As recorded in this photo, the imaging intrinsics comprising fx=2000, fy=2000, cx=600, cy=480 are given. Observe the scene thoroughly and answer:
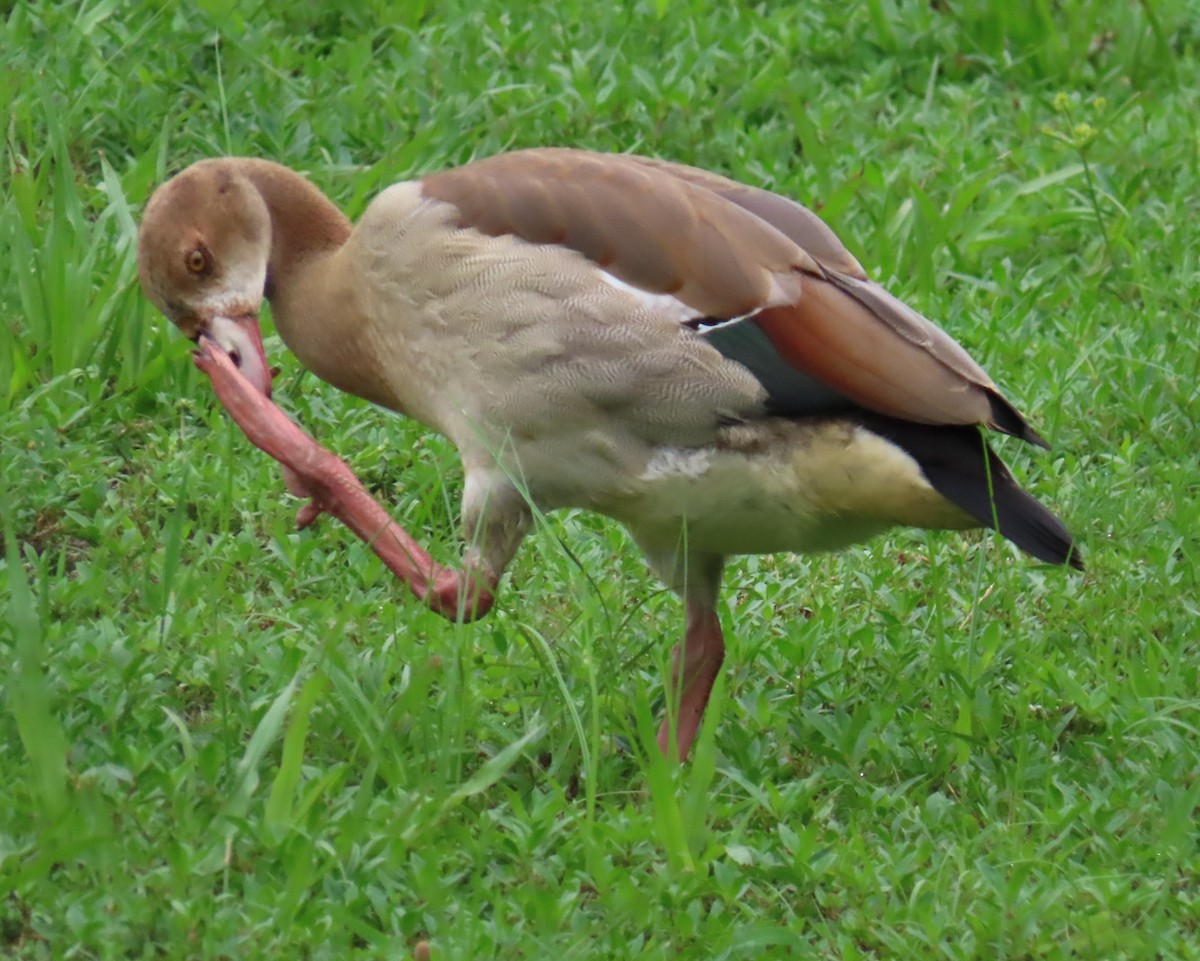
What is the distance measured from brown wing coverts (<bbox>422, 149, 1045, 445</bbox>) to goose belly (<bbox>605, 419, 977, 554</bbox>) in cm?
12

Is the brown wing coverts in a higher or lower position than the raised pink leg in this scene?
higher

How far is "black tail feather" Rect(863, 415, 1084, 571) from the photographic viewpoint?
166 inches

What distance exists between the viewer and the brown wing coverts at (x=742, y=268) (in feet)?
14.0

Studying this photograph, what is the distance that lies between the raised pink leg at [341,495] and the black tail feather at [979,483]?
1.00 m

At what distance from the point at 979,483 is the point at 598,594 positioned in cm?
85

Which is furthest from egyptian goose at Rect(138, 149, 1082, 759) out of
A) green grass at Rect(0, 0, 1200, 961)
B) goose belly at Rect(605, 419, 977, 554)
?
→ green grass at Rect(0, 0, 1200, 961)

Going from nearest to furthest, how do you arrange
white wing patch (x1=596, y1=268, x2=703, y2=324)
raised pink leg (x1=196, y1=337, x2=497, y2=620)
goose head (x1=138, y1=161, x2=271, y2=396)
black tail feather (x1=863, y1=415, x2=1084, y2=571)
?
black tail feather (x1=863, y1=415, x2=1084, y2=571), white wing patch (x1=596, y1=268, x2=703, y2=324), raised pink leg (x1=196, y1=337, x2=497, y2=620), goose head (x1=138, y1=161, x2=271, y2=396)

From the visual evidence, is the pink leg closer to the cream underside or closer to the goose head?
the cream underside

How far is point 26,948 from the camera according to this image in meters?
3.47

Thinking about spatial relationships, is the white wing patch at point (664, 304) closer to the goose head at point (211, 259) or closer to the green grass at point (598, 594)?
the green grass at point (598, 594)

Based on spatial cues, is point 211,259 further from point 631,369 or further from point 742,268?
point 742,268

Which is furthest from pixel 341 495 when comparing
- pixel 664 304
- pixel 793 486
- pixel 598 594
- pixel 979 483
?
pixel 979 483

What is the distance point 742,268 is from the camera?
4.37 metres

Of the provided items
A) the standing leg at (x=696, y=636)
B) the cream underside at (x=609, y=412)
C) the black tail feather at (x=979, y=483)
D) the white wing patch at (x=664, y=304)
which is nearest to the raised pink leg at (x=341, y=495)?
the cream underside at (x=609, y=412)
